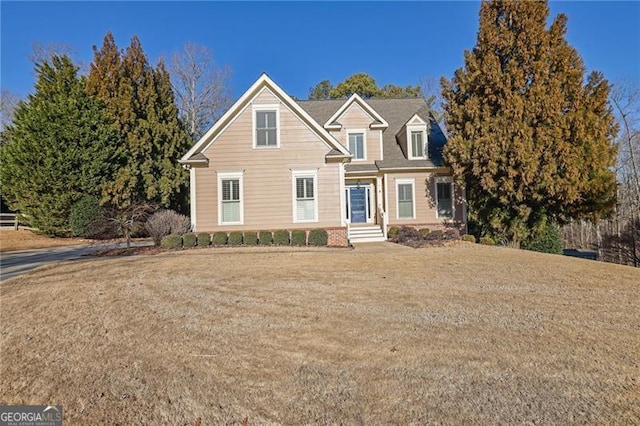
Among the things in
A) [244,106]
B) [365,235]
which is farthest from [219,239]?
[365,235]

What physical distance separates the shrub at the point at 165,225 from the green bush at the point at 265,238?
3.42 m

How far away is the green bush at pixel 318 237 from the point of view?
45.5ft

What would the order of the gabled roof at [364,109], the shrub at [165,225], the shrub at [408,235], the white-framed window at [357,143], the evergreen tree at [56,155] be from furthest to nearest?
the evergreen tree at [56,155], the white-framed window at [357,143], the gabled roof at [364,109], the shrub at [408,235], the shrub at [165,225]

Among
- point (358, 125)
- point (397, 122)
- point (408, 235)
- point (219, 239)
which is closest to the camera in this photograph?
point (219, 239)

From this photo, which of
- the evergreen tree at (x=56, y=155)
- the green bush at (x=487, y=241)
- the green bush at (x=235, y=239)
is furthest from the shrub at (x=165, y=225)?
the green bush at (x=487, y=241)

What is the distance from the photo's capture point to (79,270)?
8.80 meters

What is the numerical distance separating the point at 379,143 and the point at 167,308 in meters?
15.3

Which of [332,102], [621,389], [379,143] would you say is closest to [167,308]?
[621,389]

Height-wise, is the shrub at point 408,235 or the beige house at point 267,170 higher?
the beige house at point 267,170

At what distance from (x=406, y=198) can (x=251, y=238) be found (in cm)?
842

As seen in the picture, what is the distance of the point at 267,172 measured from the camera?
1490 cm

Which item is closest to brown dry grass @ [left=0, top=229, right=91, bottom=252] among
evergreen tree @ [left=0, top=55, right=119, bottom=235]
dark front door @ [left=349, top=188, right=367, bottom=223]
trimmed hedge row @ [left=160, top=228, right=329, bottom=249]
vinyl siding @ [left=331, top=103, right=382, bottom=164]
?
evergreen tree @ [left=0, top=55, right=119, bottom=235]

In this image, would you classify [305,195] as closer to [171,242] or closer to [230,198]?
[230,198]

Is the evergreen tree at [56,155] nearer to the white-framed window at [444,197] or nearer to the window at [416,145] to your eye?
the window at [416,145]
